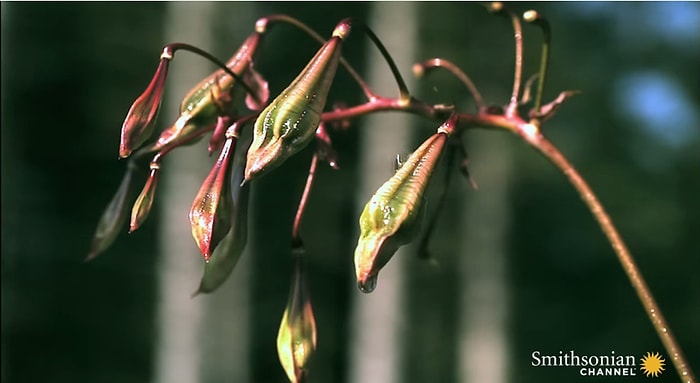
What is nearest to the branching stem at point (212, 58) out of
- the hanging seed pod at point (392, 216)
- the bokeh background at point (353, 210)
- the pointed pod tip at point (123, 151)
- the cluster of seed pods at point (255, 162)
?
the cluster of seed pods at point (255, 162)

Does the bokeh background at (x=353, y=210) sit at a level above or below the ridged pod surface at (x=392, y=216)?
above

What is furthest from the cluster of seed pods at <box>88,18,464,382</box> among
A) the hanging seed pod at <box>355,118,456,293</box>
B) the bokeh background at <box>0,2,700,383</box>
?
the bokeh background at <box>0,2,700,383</box>

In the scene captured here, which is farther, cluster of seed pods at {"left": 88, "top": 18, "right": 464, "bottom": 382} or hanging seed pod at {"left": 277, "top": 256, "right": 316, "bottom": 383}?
hanging seed pod at {"left": 277, "top": 256, "right": 316, "bottom": 383}

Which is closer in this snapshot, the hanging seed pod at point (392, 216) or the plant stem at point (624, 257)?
the hanging seed pod at point (392, 216)

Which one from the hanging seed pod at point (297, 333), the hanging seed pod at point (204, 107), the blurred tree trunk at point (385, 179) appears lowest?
the hanging seed pod at point (297, 333)

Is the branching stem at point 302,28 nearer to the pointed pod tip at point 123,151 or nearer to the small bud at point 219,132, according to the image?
the small bud at point 219,132

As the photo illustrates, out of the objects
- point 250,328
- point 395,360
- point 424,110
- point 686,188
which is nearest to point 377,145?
point 395,360

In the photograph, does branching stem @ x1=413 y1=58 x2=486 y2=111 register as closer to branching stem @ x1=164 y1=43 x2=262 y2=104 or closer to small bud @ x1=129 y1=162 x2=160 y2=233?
branching stem @ x1=164 y1=43 x2=262 y2=104
